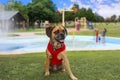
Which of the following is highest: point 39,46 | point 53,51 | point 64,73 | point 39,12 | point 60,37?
point 39,12

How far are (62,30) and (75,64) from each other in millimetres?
1919

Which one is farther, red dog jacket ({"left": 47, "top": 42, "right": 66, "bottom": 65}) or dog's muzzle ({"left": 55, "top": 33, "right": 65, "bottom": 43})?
red dog jacket ({"left": 47, "top": 42, "right": 66, "bottom": 65})

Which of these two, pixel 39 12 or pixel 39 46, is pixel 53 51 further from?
pixel 39 12

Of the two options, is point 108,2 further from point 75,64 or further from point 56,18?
point 75,64

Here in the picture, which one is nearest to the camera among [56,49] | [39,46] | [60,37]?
[60,37]

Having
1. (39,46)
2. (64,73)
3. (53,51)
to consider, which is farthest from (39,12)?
(53,51)

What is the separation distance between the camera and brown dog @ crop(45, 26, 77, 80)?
4.63 m

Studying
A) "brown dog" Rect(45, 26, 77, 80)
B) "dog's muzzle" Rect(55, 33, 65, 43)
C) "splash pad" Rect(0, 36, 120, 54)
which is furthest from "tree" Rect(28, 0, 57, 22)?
A: "dog's muzzle" Rect(55, 33, 65, 43)

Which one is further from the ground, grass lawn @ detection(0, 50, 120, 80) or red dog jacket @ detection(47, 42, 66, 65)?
red dog jacket @ detection(47, 42, 66, 65)

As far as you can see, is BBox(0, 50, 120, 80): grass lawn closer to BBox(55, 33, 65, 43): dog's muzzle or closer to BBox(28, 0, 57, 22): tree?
BBox(55, 33, 65, 43): dog's muzzle

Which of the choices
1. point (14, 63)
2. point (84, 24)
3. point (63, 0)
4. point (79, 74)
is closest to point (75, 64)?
point (79, 74)

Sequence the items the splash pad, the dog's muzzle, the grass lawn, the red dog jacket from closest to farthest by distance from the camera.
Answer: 1. the dog's muzzle
2. the red dog jacket
3. the grass lawn
4. the splash pad

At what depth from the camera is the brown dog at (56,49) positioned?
15.2ft

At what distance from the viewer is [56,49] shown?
4785 millimetres
